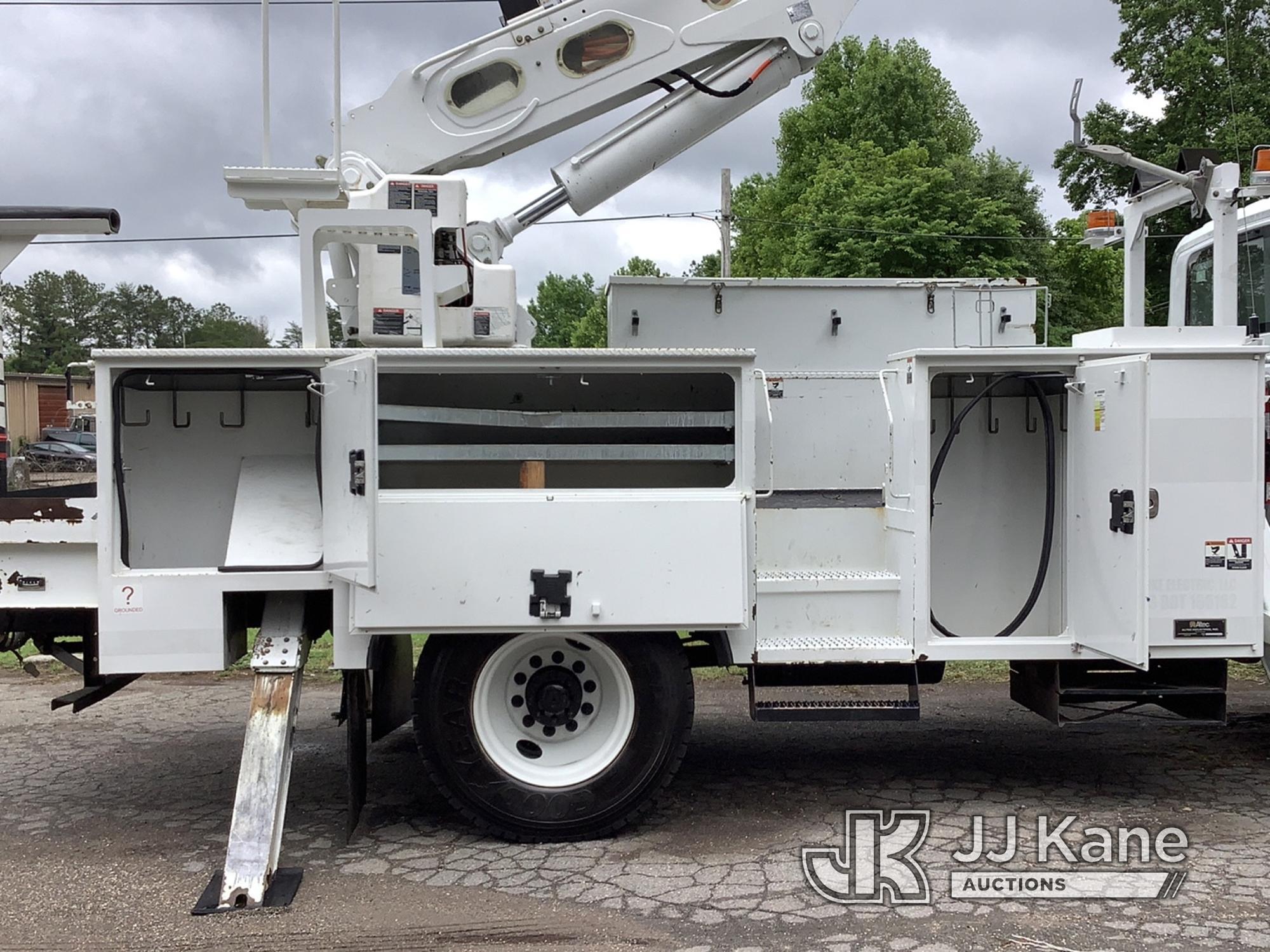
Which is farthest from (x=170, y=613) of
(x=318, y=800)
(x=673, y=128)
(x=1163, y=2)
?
(x=1163, y=2)

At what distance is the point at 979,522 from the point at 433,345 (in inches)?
111

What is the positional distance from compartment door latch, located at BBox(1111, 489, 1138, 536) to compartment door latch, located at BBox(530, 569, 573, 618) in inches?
89.5

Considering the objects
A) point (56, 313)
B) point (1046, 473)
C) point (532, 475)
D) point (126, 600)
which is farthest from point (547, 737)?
point (56, 313)

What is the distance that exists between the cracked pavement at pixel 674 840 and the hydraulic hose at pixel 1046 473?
84 cm

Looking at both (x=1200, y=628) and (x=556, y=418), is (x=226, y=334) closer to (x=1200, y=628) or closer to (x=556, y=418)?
(x=556, y=418)

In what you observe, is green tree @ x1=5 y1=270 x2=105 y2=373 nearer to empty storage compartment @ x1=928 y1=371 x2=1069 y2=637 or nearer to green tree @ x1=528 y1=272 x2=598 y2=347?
green tree @ x1=528 y1=272 x2=598 y2=347

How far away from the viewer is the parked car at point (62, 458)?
6426 mm

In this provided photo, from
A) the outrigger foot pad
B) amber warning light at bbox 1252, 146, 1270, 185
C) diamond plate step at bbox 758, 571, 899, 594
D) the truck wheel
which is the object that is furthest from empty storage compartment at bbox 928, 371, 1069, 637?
the outrigger foot pad

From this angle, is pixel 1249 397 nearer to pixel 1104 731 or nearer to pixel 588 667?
pixel 1104 731

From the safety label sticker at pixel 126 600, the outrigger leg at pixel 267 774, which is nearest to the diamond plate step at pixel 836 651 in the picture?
the outrigger leg at pixel 267 774

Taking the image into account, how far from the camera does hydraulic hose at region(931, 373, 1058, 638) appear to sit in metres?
5.43

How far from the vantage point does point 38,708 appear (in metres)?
7.91

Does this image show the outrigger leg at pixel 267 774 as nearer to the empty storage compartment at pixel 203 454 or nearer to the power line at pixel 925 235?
the empty storage compartment at pixel 203 454

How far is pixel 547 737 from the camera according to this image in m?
4.98
